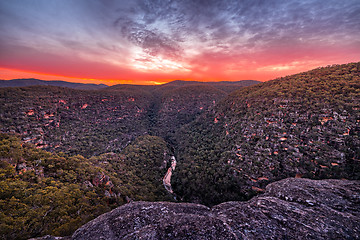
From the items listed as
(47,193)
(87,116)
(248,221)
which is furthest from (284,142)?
(87,116)

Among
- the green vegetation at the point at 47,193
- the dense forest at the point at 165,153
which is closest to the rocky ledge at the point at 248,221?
the green vegetation at the point at 47,193

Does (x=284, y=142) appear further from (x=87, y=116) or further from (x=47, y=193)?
(x=87, y=116)

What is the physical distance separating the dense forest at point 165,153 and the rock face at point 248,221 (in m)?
7.84

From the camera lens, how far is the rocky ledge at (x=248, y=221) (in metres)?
7.17

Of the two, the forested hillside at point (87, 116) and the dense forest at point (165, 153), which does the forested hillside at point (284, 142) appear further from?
the forested hillside at point (87, 116)

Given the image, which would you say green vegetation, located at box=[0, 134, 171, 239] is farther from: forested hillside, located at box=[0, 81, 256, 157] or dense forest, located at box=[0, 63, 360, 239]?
forested hillside, located at box=[0, 81, 256, 157]

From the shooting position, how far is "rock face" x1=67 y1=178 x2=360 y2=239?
717cm

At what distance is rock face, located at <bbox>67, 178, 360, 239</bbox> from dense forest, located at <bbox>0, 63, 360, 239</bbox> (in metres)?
7.84

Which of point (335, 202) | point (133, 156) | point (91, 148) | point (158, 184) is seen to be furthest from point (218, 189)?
point (91, 148)

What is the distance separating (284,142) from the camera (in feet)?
85.4

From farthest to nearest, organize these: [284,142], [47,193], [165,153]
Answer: [165,153], [284,142], [47,193]

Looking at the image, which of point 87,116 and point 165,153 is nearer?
point 165,153

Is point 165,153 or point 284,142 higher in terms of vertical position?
point 284,142

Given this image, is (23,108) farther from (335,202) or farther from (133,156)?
(335,202)
